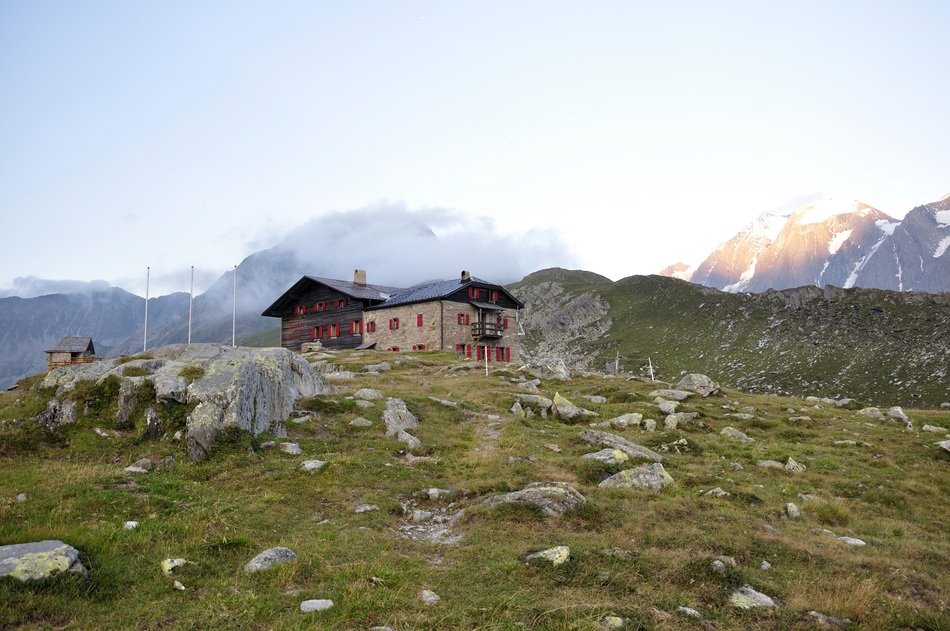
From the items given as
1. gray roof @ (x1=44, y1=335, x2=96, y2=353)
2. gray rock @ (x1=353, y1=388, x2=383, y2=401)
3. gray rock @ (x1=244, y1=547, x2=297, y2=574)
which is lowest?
gray rock @ (x1=244, y1=547, x2=297, y2=574)

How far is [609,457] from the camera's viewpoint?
16.7 meters

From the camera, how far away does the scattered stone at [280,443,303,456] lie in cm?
1610

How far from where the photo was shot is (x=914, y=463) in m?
19.5

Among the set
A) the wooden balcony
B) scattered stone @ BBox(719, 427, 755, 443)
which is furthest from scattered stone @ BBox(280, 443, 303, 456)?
the wooden balcony

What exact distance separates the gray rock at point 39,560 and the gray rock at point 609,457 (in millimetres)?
12671

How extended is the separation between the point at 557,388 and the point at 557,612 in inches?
1125

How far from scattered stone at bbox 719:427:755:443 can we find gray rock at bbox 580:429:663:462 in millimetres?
5525

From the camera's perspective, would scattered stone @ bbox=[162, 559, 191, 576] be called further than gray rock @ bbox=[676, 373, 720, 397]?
No

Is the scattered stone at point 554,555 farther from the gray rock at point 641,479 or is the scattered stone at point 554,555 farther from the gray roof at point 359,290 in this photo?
the gray roof at point 359,290

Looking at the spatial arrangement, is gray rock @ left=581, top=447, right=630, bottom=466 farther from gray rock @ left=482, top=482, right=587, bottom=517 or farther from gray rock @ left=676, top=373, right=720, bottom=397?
gray rock @ left=676, top=373, right=720, bottom=397

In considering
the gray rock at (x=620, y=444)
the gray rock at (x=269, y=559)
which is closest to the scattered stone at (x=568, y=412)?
the gray rock at (x=620, y=444)

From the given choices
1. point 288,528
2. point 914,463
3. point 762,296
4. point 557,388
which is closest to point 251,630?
point 288,528

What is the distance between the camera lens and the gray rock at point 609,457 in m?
16.3

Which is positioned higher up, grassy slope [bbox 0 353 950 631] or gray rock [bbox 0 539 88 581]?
gray rock [bbox 0 539 88 581]
